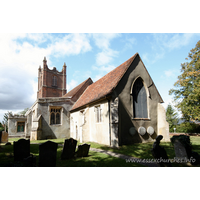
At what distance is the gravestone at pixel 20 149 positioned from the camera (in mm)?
7279

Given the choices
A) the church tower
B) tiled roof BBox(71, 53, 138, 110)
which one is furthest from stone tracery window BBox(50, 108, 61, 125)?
the church tower

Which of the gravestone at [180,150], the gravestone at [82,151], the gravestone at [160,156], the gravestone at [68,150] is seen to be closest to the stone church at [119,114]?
the gravestone at [82,151]

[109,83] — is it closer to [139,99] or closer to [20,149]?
[139,99]

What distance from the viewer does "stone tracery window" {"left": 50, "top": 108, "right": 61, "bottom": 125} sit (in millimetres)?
20203

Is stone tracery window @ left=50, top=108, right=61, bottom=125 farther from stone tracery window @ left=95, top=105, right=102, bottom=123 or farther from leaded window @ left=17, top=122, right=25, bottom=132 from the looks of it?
leaded window @ left=17, top=122, right=25, bottom=132

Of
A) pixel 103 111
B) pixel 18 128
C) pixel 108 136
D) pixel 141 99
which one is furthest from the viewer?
pixel 18 128

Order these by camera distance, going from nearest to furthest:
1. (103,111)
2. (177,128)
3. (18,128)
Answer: (103,111) < (177,128) < (18,128)

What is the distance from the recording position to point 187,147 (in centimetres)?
642

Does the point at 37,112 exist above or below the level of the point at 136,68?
below

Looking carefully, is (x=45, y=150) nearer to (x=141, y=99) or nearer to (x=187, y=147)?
(x=187, y=147)

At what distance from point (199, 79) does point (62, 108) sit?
2007 cm

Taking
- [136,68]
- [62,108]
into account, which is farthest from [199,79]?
[62,108]

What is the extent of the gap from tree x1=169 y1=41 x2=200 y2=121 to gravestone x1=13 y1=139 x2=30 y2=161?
65.5 feet

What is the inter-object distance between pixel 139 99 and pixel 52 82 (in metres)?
32.9
